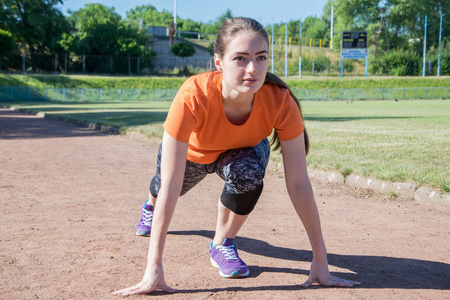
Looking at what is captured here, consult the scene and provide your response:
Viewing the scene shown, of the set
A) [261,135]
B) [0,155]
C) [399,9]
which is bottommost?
[0,155]

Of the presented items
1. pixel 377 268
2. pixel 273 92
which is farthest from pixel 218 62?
pixel 377 268

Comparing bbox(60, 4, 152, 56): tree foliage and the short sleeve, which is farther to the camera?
bbox(60, 4, 152, 56): tree foliage

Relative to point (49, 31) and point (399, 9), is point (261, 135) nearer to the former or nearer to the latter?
point (49, 31)

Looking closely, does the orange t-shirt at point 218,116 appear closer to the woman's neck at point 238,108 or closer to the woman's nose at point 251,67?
the woman's neck at point 238,108

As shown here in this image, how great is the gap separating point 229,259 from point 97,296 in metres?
Answer: 0.88

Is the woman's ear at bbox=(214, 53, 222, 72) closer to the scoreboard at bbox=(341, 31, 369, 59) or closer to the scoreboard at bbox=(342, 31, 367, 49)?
the scoreboard at bbox=(341, 31, 369, 59)

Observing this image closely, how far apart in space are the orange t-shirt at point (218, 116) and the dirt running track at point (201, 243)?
907 mm

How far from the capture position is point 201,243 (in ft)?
12.8

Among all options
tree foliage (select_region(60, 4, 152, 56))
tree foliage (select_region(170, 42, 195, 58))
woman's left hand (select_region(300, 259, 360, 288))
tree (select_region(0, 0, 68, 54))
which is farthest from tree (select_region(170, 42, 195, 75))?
woman's left hand (select_region(300, 259, 360, 288))

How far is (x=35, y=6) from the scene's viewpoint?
54.3 meters

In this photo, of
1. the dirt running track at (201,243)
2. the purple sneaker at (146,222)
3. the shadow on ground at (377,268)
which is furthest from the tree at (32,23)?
the shadow on ground at (377,268)

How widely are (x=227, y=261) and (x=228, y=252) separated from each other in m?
0.10

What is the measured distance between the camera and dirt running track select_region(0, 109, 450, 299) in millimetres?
2920

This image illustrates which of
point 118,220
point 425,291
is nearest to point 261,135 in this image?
point 425,291
